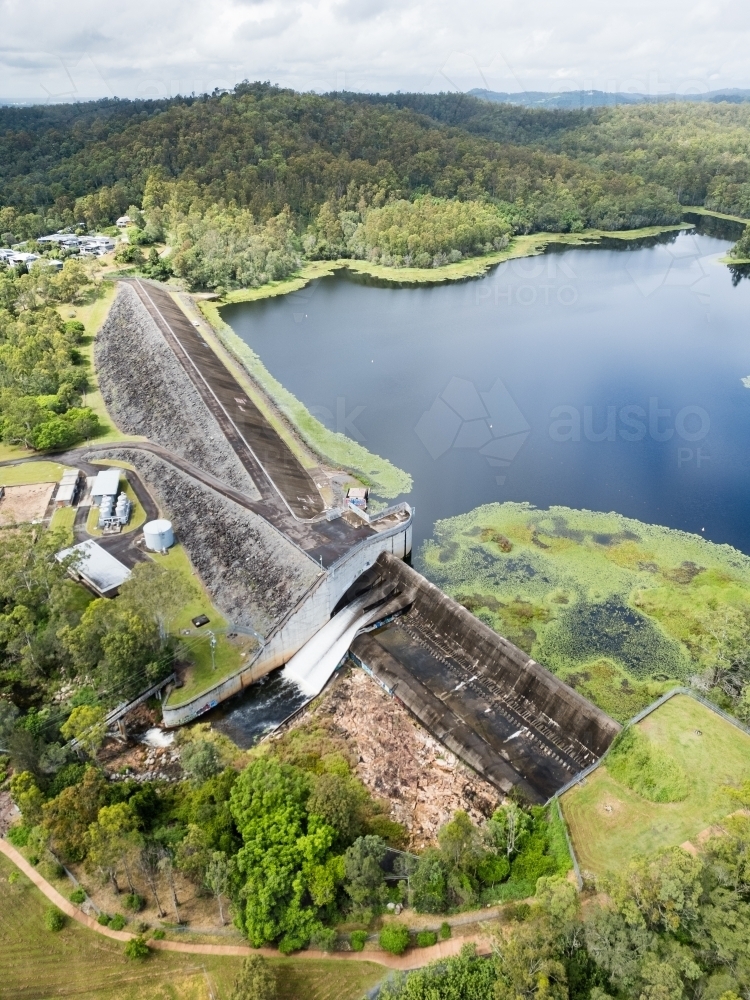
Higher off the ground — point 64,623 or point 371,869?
point 64,623

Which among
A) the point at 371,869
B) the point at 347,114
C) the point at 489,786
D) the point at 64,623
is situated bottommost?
the point at 489,786

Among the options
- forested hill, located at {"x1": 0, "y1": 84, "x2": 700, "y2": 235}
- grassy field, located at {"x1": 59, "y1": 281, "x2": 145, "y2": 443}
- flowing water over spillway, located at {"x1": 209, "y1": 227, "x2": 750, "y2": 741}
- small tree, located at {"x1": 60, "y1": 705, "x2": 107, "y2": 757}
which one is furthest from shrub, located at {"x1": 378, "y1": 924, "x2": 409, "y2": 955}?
forested hill, located at {"x1": 0, "y1": 84, "x2": 700, "y2": 235}

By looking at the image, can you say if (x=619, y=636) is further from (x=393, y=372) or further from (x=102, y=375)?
(x=102, y=375)

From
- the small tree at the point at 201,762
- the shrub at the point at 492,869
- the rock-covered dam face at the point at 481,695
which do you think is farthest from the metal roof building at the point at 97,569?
the shrub at the point at 492,869

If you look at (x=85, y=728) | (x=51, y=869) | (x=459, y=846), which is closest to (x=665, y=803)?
(x=459, y=846)

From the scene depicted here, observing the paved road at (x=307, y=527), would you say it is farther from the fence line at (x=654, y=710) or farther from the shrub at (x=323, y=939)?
the shrub at (x=323, y=939)

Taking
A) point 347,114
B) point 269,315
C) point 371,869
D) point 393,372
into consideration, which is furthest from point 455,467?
point 347,114

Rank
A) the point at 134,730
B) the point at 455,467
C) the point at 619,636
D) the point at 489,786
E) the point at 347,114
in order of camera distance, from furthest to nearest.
→ the point at 347,114 < the point at 455,467 < the point at 619,636 < the point at 134,730 < the point at 489,786
